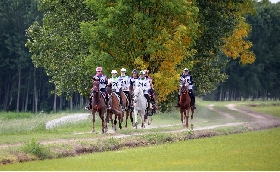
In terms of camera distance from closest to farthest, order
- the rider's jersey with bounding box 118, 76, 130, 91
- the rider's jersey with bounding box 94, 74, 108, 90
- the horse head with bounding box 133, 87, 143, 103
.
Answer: the rider's jersey with bounding box 94, 74, 108, 90 → the horse head with bounding box 133, 87, 143, 103 → the rider's jersey with bounding box 118, 76, 130, 91

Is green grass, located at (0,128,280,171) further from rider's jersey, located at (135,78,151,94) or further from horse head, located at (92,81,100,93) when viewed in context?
rider's jersey, located at (135,78,151,94)

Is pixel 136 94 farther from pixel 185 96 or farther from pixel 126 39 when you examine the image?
pixel 126 39

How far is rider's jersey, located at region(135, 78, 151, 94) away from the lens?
38.8 meters

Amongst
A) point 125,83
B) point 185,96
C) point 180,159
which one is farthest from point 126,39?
point 180,159

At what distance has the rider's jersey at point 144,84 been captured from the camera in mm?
38812

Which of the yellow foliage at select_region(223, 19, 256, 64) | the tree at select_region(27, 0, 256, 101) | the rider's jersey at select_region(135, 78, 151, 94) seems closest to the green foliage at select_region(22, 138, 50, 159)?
the rider's jersey at select_region(135, 78, 151, 94)

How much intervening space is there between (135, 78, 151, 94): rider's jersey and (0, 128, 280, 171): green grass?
9.80 m

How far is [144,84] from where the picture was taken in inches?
1545

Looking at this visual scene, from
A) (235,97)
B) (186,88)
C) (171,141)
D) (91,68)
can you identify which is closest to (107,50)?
(91,68)

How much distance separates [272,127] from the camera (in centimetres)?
4397

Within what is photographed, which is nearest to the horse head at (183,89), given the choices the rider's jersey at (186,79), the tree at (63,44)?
the rider's jersey at (186,79)

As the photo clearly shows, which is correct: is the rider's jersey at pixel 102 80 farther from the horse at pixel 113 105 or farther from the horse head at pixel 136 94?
the horse head at pixel 136 94

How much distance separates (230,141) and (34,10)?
222 ft

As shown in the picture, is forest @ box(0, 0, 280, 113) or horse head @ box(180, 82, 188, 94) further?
forest @ box(0, 0, 280, 113)
